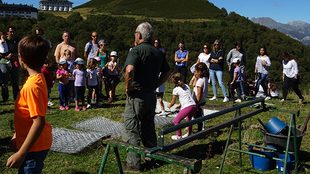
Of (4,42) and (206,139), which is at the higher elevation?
(4,42)

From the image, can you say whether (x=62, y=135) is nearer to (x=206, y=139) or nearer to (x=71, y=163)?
(x=71, y=163)

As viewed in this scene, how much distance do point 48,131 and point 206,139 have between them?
3.86 m

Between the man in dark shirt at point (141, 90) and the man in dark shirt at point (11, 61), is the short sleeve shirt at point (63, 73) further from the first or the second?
the man in dark shirt at point (141, 90)

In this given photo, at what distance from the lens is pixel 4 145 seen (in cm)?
484

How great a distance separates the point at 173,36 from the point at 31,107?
6878cm

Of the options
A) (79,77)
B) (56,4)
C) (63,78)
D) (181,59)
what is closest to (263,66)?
(181,59)

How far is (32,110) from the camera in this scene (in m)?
2.04

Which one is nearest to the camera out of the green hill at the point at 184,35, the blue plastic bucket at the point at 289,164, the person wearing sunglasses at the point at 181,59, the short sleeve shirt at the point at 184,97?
the blue plastic bucket at the point at 289,164

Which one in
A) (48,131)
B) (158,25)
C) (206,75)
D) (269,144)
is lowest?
(269,144)

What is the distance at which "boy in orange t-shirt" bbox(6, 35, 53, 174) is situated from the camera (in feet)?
6.70

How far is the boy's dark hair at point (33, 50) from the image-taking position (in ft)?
7.04

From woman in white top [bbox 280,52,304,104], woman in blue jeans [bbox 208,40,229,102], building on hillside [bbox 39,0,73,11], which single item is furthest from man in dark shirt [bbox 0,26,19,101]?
building on hillside [bbox 39,0,73,11]

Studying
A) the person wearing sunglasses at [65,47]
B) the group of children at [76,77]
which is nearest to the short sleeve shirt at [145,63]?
the group of children at [76,77]

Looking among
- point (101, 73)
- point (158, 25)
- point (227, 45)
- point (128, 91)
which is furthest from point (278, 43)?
point (128, 91)
